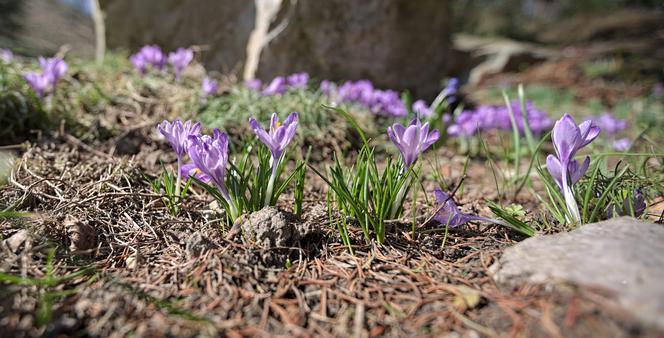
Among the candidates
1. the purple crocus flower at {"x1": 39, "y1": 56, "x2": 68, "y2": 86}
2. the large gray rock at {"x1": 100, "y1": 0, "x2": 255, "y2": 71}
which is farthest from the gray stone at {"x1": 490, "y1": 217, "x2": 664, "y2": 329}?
the large gray rock at {"x1": 100, "y1": 0, "x2": 255, "y2": 71}

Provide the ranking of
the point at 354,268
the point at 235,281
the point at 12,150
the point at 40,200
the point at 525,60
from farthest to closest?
the point at 525,60
the point at 12,150
the point at 40,200
the point at 354,268
the point at 235,281

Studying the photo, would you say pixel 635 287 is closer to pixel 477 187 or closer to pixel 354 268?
pixel 354 268

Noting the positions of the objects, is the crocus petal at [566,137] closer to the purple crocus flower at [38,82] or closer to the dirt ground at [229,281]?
the dirt ground at [229,281]

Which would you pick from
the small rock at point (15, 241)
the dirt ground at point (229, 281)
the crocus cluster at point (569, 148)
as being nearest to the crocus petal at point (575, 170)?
the crocus cluster at point (569, 148)

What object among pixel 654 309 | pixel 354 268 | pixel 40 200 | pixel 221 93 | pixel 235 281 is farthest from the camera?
pixel 221 93

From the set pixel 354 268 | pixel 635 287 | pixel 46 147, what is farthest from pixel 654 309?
pixel 46 147

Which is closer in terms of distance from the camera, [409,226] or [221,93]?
[409,226]

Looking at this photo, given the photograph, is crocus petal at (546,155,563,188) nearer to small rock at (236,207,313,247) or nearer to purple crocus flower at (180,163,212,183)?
small rock at (236,207,313,247)
